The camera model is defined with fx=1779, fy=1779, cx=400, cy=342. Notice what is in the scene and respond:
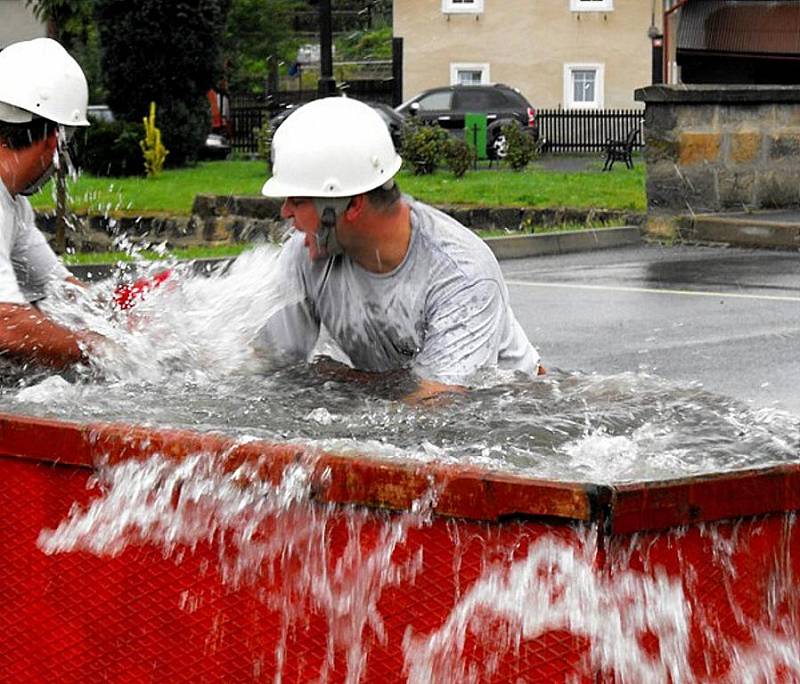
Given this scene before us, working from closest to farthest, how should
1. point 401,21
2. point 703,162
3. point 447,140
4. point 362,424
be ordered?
point 362,424 → point 703,162 → point 447,140 → point 401,21

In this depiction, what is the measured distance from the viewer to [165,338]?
551 cm

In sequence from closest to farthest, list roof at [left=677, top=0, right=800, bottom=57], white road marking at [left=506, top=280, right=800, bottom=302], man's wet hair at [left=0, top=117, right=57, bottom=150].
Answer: man's wet hair at [left=0, top=117, right=57, bottom=150] < white road marking at [left=506, top=280, right=800, bottom=302] < roof at [left=677, top=0, right=800, bottom=57]

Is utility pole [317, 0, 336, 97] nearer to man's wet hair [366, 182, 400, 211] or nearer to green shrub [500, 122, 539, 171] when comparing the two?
green shrub [500, 122, 539, 171]

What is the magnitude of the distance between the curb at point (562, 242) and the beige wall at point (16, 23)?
3753cm

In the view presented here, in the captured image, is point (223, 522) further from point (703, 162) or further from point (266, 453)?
point (703, 162)

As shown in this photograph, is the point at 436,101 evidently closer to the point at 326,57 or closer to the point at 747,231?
the point at 326,57

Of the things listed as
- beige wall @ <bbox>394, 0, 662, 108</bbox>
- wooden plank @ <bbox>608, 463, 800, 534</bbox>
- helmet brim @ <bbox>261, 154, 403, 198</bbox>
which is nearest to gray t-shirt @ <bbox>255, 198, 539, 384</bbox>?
helmet brim @ <bbox>261, 154, 403, 198</bbox>

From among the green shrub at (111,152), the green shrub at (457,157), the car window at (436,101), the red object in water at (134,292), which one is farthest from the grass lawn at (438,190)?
the red object in water at (134,292)

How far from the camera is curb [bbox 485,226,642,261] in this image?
16062mm

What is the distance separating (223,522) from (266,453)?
0.54ft

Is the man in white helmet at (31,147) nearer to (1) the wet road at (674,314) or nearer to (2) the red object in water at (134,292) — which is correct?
(2) the red object in water at (134,292)

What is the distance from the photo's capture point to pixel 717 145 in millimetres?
16859

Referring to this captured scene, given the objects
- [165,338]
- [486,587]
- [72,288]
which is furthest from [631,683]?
[72,288]

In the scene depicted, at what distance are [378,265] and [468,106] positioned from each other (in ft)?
116
